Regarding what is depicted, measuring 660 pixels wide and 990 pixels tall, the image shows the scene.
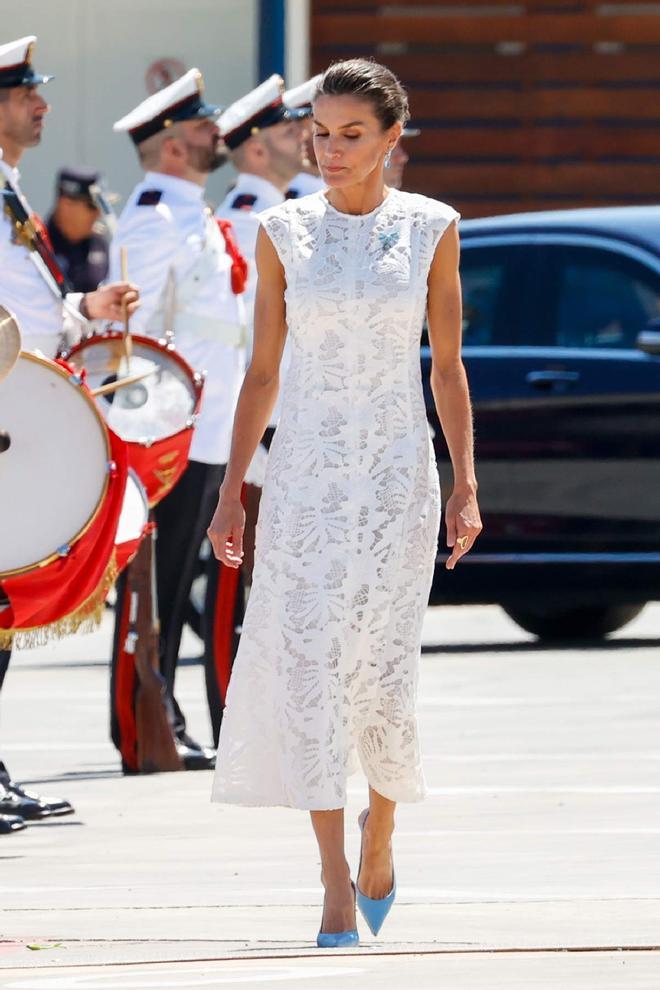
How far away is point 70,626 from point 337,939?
197 centimetres

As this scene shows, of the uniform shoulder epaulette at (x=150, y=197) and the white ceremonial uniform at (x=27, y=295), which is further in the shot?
the uniform shoulder epaulette at (x=150, y=197)

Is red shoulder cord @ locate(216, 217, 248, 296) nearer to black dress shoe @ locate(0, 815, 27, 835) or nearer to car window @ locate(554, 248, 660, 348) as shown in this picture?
black dress shoe @ locate(0, 815, 27, 835)

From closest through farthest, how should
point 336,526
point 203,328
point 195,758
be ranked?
point 336,526 → point 195,758 → point 203,328

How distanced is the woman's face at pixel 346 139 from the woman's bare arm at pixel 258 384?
193 millimetres

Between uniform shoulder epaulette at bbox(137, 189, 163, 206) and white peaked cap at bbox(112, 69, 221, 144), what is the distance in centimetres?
30

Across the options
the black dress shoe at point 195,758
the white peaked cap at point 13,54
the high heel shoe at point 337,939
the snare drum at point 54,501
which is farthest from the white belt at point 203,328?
the high heel shoe at point 337,939

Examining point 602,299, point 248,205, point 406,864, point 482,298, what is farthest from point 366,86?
point 482,298

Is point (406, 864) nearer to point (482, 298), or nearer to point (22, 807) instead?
point (22, 807)

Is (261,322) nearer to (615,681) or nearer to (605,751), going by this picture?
(605,751)

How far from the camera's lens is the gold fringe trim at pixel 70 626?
7.51 metres

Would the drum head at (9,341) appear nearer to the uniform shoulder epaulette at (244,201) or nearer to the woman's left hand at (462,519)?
the woman's left hand at (462,519)

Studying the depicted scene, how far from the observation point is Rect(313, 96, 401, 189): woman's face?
6.01 meters

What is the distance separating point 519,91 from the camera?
1839 cm

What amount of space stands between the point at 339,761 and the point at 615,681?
17.0ft
